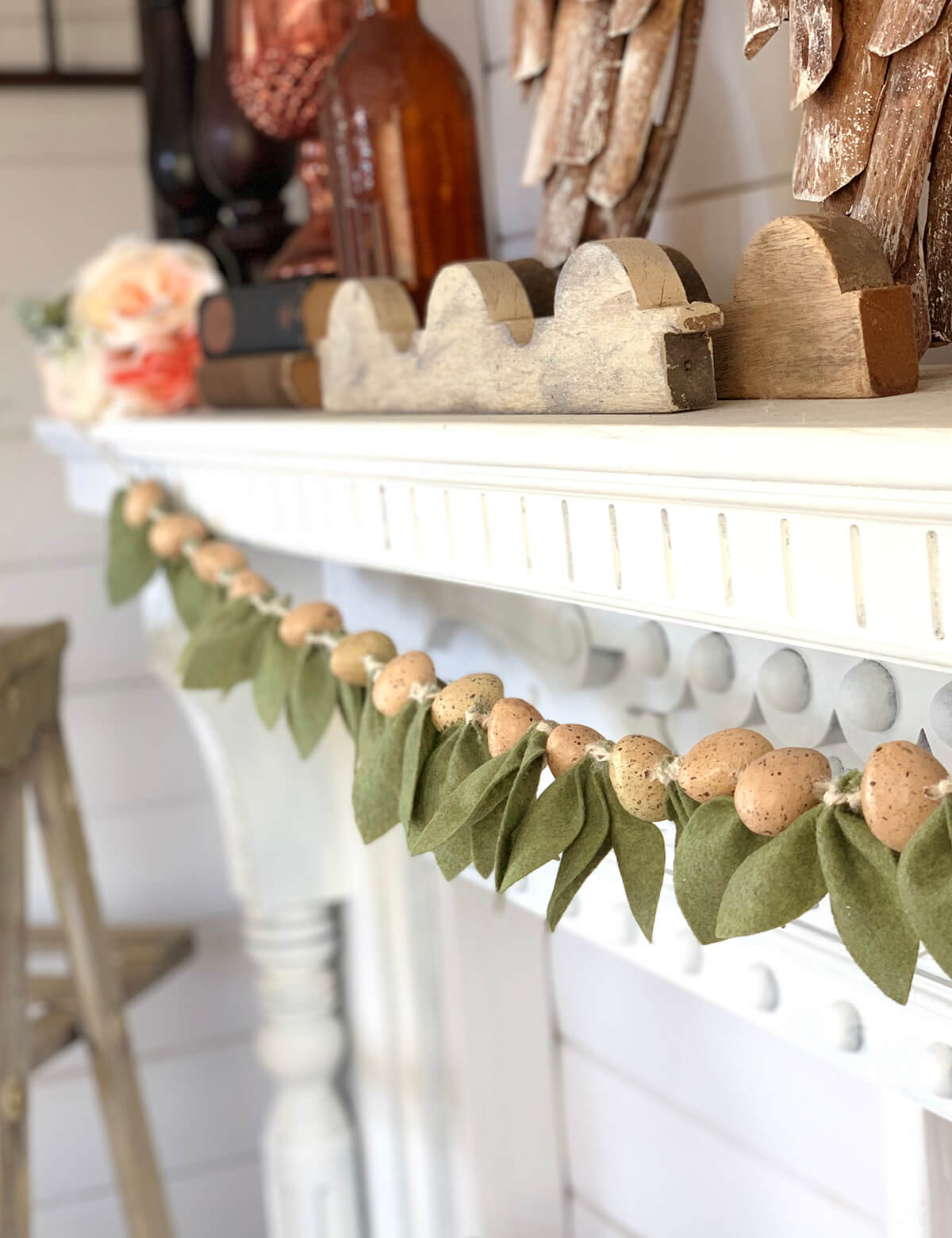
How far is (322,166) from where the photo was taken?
2.87 ft

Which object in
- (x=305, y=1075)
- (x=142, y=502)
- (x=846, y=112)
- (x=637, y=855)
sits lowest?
(x=305, y=1075)

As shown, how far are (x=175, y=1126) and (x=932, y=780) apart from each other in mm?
1359

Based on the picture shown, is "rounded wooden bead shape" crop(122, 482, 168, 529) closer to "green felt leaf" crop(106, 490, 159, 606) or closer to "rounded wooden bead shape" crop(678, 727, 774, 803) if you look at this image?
"green felt leaf" crop(106, 490, 159, 606)

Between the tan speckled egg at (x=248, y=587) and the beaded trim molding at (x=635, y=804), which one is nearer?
the beaded trim molding at (x=635, y=804)

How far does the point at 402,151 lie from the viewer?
2.26 feet

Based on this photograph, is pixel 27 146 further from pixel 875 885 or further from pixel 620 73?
pixel 875 885

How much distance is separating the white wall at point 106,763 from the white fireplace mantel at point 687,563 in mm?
536

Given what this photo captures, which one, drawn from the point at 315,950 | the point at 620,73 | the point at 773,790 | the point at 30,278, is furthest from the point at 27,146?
the point at 773,790

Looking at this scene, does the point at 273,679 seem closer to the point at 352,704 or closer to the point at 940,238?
the point at 352,704

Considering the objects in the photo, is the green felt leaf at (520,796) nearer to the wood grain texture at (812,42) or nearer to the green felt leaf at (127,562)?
the wood grain texture at (812,42)

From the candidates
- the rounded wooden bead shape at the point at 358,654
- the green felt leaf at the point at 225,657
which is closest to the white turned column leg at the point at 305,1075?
the green felt leaf at the point at 225,657

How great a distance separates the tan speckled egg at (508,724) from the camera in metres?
0.43

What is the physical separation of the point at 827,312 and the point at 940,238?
2.7 inches

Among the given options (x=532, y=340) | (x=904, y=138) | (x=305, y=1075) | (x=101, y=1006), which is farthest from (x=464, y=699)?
(x=101, y=1006)
